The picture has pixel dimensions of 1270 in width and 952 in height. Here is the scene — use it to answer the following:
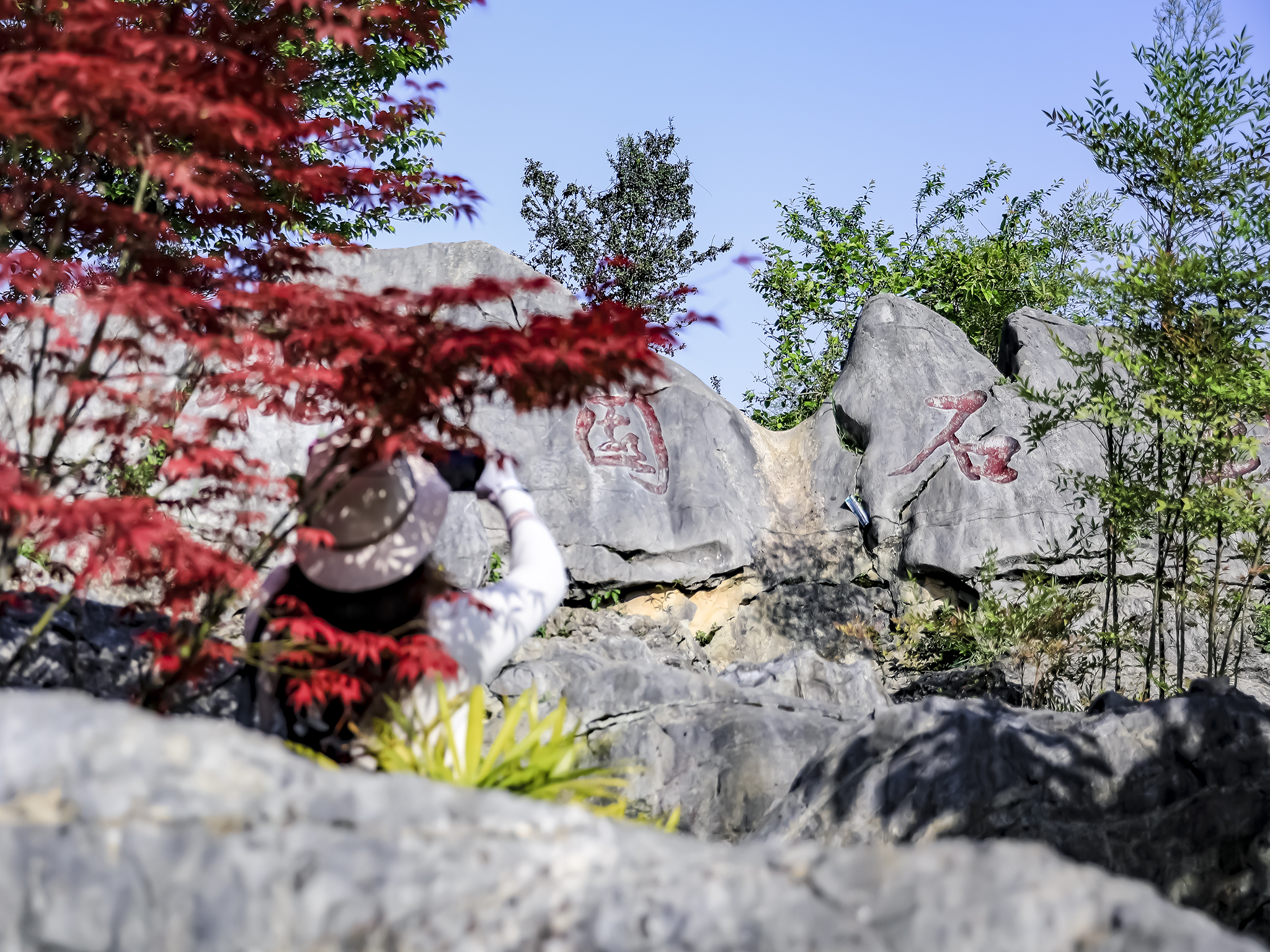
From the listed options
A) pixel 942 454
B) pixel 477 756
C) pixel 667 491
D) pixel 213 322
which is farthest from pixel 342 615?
pixel 942 454

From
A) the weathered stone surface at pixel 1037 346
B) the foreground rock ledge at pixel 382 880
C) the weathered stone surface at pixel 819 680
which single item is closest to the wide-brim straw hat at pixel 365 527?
the foreground rock ledge at pixel 382 880

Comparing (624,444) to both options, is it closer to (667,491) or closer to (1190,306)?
(667,491)

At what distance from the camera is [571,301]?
9984 mm

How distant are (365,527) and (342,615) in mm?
266

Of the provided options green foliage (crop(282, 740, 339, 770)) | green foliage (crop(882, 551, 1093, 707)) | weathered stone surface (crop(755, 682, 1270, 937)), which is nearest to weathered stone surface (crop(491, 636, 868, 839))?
weathered stone surface (crop(755, 682, 1270, 937))

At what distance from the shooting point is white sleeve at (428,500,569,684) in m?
2.90

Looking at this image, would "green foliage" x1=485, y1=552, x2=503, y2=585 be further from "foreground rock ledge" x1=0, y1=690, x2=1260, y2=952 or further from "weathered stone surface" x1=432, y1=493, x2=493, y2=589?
"foreground rock ledge" x1=0, y1=690, x2=1260, y2=952

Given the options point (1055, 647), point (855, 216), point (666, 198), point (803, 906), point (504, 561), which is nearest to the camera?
point (803, 906)

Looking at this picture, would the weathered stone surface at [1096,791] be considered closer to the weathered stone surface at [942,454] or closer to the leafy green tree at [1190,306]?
the leafy green tree at [1190,306]

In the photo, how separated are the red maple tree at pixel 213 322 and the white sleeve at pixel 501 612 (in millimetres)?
142

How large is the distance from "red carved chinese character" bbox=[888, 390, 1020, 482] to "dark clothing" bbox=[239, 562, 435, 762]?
8.07m

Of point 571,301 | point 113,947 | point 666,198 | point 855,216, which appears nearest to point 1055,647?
point 571,301

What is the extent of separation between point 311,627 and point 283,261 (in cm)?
134

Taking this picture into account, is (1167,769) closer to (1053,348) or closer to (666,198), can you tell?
(1053,348)
